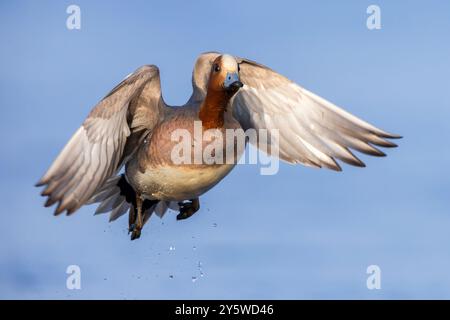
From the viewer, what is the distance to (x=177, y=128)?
36.1 feet

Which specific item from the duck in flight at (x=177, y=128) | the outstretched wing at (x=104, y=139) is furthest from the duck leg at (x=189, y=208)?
the outstretched wing at (x=104, y=139)

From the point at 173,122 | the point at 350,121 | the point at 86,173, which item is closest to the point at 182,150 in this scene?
the point at 173,122

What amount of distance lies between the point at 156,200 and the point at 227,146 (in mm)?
1601

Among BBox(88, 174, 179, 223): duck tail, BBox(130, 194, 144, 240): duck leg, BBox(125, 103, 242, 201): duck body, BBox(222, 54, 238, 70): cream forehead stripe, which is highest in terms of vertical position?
BBox(222, 54, 238, 70): cream forehead stripe

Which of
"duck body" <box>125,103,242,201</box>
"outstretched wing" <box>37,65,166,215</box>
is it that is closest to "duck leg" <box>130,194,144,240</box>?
"duck body" <box>125,103,242,201</box>

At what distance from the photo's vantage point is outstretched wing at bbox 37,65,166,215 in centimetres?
1011

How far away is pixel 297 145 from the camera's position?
11805 mm

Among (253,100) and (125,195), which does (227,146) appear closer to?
(253,100)

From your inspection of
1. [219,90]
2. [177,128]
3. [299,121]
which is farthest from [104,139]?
[299,121]

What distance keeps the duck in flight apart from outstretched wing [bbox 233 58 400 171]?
0.01m

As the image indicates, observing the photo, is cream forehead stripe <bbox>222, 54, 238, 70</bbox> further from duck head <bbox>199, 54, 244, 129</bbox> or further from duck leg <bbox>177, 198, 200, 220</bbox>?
duck leg <bbox>177, 198, 200, 220</bbox>

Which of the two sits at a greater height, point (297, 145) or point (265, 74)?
point (265, 74)

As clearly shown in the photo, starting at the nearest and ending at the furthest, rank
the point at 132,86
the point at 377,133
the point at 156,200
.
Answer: the point at 132,86 → the point at 377,133 → the point at 156,200

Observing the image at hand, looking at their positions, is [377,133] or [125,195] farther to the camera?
[125,195]
